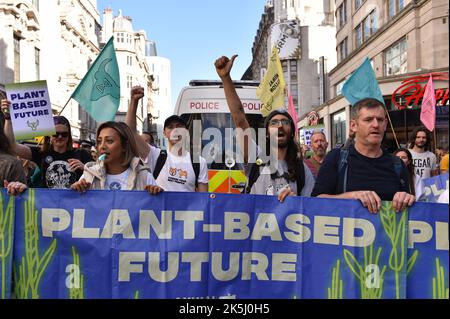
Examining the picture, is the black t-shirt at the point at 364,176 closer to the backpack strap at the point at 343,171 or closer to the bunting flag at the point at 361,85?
the backpack strap at the point at 343,171

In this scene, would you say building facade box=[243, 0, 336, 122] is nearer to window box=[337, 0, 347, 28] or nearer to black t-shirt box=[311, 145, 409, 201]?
window box=[337, 0, 347, 28]

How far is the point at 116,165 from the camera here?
3.80 metres

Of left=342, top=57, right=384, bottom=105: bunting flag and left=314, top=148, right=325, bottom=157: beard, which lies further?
left=342, top=57, right=384, bottom=105: bunting flag

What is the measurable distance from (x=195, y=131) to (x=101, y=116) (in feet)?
9.75

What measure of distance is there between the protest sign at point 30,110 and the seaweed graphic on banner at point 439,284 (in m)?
3.90

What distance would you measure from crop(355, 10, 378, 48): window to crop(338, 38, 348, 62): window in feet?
9.24

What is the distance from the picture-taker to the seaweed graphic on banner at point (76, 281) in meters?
3.19

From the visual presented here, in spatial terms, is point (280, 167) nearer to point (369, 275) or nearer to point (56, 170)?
point (369, 275)

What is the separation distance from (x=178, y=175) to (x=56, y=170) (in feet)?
4.10

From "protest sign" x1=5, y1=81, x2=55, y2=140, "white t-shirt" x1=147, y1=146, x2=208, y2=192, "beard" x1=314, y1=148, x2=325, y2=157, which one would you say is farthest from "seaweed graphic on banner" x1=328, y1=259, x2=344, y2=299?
"protest sign" x1=5, y1=81, x2=55, y2=140

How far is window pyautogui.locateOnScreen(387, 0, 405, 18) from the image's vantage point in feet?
83.2

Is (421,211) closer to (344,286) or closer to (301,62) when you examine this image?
(344,286)

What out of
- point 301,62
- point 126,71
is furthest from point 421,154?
point 126,71

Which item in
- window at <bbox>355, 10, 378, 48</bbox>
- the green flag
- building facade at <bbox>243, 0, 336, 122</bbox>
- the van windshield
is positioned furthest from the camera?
building facade at <bbox>243, 0, 336, 122</bbox>
